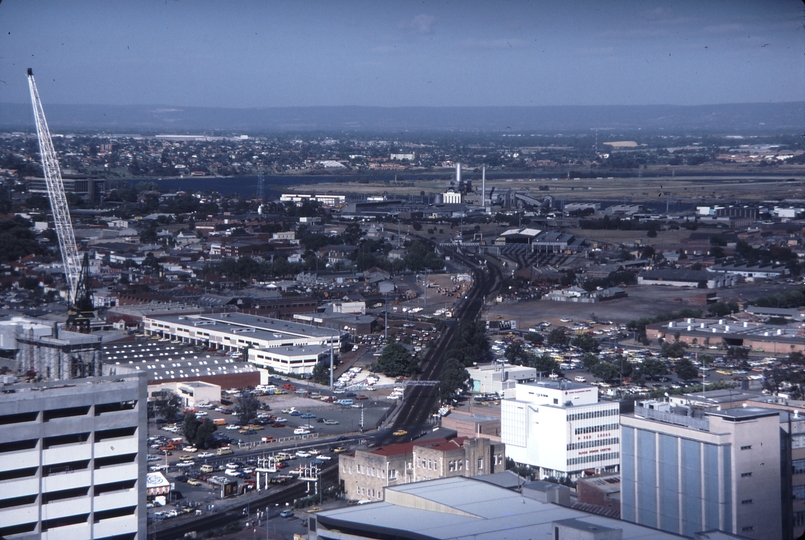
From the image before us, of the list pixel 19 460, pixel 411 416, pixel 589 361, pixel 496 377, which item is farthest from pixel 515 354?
pixel 19 460

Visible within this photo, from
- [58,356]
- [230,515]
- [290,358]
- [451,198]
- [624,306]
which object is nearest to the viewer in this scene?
[58,356]

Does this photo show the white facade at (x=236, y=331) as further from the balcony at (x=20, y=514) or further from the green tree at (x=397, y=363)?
the balcony at (x=20, y=514)

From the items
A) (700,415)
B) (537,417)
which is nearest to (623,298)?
(537,417)

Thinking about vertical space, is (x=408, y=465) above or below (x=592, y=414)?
below

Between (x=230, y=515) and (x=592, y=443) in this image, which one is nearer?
(x=230, y=515)

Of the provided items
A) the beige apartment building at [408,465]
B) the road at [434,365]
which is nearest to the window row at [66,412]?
the beige apartment building at [408,465]

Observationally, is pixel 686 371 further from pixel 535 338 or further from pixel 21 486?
pixel 21 486

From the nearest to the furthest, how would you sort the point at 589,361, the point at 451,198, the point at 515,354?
the point at 589,361 → the point at 515,354 → the point at 451,198
